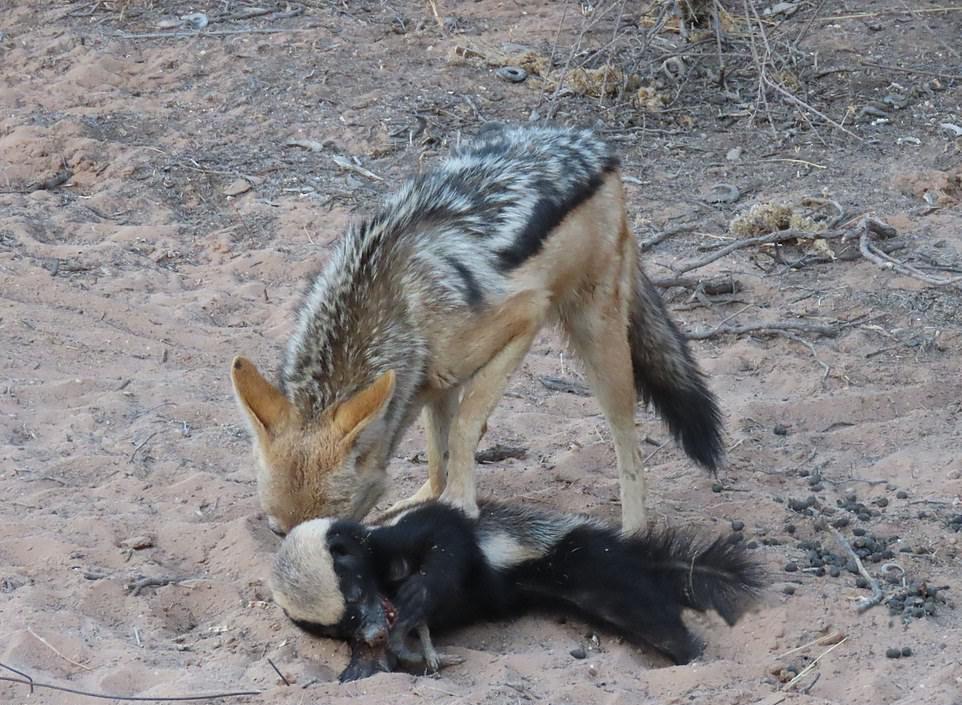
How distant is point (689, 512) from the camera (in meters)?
7.18

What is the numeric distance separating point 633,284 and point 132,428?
3.03 meters

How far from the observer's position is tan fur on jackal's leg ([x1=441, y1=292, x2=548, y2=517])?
649 cm

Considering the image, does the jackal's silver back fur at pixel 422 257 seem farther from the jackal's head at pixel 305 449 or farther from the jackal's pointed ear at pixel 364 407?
the jackal's pointed ear at pixel 364 407

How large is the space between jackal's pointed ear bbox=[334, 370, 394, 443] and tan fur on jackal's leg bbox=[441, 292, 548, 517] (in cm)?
78

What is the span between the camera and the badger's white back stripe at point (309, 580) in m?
5.57

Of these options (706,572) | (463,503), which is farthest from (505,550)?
(706,572)

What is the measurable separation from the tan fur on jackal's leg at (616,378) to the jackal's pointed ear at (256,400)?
6.13ft

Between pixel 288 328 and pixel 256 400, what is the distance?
10.1 ft

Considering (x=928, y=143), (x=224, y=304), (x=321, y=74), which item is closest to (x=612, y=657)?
(x=224, y=304)

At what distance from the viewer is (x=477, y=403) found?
652 centimetres

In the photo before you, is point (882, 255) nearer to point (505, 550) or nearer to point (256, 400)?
point (505, 550)

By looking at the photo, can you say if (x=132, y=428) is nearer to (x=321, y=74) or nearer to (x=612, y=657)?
(x=612, y=657)

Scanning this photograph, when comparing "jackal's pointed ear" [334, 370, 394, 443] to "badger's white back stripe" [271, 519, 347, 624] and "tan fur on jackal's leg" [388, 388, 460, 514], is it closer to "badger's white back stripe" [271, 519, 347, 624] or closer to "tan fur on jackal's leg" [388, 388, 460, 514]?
"badger's white back stripe" [271, 519, 347, 624]

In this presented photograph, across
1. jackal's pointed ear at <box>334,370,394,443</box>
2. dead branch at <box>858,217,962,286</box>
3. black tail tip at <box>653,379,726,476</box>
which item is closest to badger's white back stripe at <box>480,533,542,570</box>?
jackal's pointed ear at <box>334,370,394,443</box>
